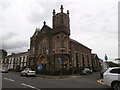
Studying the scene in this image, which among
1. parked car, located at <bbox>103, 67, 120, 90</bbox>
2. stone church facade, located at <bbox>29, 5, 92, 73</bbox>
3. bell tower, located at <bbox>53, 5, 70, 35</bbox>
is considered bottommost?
parked car, located at <bbox>103, 67, 120, 90</bbox>

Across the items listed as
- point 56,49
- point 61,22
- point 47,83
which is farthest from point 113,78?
point 61,22

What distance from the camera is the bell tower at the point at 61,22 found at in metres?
37.9

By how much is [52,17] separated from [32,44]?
10446 mm

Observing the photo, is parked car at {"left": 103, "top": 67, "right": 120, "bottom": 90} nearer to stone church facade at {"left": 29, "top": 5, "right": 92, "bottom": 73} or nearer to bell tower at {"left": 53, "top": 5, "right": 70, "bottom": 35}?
stone church facade at {"left": 29, "top": 5, "right": 92, "bottom": 73}

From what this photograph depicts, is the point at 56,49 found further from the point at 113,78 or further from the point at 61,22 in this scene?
the point at 113,78

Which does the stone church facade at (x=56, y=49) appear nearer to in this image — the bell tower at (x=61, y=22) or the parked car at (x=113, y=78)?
the bell tower at (x=61, y=22)

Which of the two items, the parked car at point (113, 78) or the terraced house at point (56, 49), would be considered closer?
the parked car at point (113, 78)

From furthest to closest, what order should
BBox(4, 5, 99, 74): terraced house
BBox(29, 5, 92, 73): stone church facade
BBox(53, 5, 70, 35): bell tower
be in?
BBox(53, 5, 70, 35): bell tower → BBox(29, 5, 92, 73): stone church facade → BBox(4, 5, 99, 74): terraced house

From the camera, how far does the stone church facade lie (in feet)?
120

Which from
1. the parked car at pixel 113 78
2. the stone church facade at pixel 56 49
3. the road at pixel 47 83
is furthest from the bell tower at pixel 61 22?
the parked car at pixel 113 78

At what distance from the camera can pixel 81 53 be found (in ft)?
152

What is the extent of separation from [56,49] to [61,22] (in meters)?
7.01

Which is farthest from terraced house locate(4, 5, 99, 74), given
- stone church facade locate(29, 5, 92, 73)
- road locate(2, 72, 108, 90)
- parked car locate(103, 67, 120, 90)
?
parked car locate(103, 67, 120, 90)

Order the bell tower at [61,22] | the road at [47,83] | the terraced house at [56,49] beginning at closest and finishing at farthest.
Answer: the road at [47,83] → the terraced house at [56,49] → the bell tower at [61,22]
